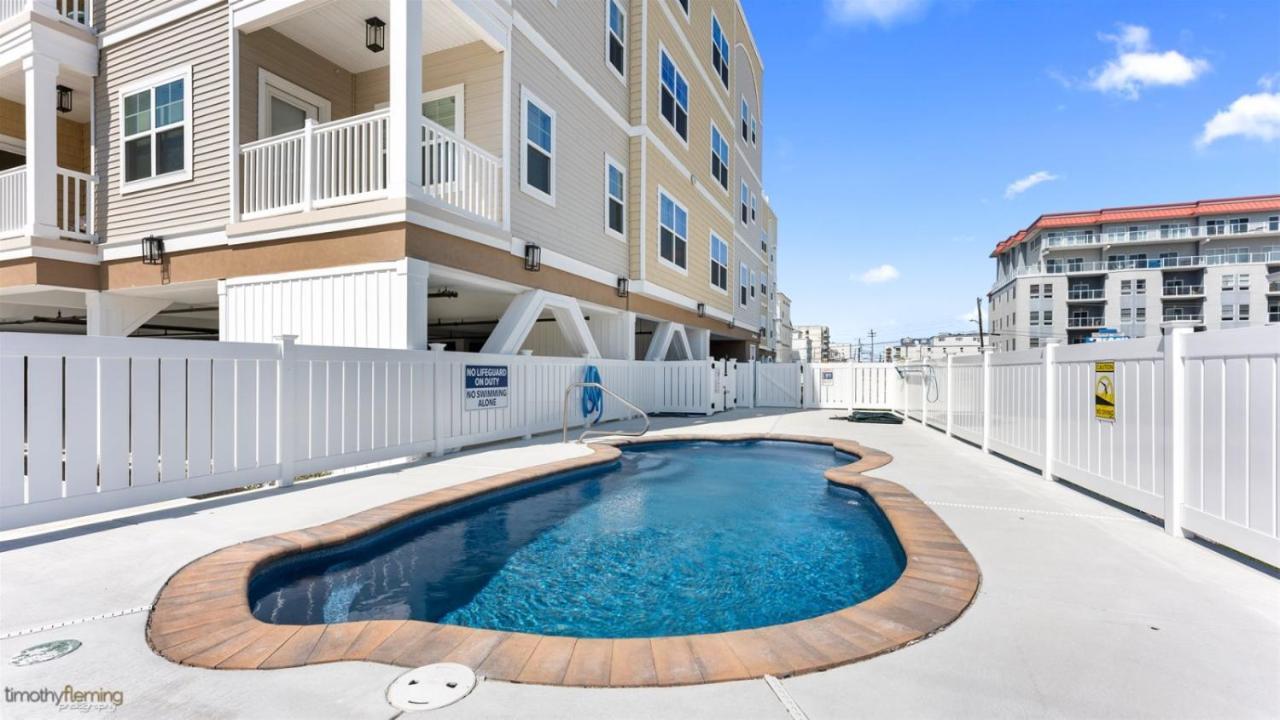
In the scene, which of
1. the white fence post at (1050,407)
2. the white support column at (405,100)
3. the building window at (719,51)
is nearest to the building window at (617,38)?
the white support column at (405,100)

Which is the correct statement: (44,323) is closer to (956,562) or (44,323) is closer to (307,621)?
(307,621)

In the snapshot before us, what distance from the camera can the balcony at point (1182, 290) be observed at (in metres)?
55.3

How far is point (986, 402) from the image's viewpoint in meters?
7.95

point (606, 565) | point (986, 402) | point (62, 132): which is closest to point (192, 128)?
point (62, 132)

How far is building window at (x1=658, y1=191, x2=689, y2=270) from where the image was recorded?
1440 centimetres

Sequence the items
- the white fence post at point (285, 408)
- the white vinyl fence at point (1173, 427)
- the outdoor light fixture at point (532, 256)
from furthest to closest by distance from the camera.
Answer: the outdoor light fixture at point (532, 256)
the white fence post at point (285, 408)
the white vinyl fence at point (1173, 427)

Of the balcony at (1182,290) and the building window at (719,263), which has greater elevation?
the balcony at (1182,290)

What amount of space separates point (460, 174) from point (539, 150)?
218cm

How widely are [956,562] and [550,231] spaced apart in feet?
28.1

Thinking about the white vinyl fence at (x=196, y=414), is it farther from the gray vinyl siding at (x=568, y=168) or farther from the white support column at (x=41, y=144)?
the white support column at (x=41, y=144)

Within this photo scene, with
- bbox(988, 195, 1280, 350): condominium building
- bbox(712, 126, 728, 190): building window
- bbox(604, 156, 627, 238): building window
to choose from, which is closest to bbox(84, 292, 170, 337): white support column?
bbox(604, 156, 627, 238): building window

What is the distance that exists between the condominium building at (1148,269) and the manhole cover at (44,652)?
66811mm

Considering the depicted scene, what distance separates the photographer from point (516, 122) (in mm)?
9180

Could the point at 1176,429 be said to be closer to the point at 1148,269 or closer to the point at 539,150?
the point at 539,150
